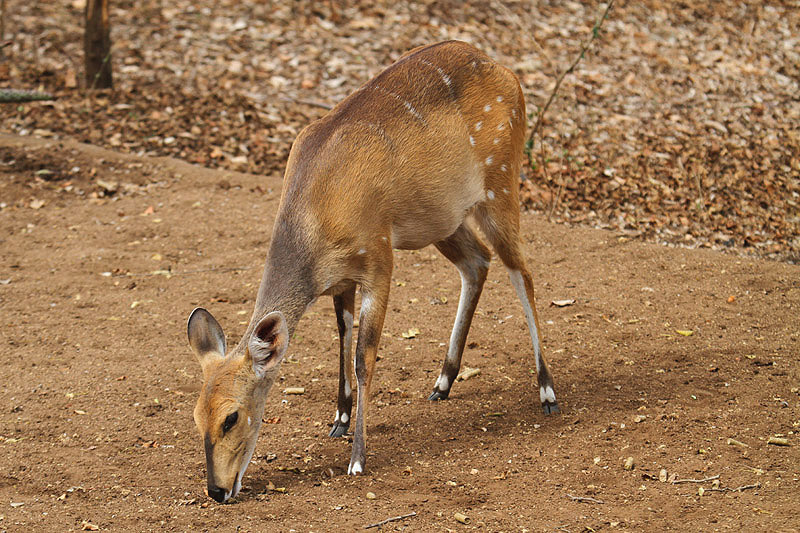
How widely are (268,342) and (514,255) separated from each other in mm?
1826

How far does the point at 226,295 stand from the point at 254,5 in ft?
23.0

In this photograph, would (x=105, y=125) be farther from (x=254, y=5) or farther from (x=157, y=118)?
(x=254, y=5)

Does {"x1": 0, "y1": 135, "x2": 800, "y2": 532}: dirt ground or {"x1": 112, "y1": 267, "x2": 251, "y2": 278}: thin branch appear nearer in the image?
{"x1": 0, "y1": 135, "x2": 800, "y2": 532}: dirt ground

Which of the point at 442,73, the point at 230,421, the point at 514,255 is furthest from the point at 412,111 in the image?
the point at 230,421

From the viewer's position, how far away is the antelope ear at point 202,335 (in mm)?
4539

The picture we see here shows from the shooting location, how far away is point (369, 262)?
4754 mm

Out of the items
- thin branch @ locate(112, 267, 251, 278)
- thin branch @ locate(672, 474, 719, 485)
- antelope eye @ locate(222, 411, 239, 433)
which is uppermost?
thin branch @ locate(672, 474, 719, 485)

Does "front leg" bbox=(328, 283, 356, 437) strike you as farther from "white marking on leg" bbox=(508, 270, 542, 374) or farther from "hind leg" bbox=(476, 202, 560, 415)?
"white marking on leg" bbox=(508, 270, 542, 374)

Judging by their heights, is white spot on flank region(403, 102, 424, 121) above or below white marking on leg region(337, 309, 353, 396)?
above

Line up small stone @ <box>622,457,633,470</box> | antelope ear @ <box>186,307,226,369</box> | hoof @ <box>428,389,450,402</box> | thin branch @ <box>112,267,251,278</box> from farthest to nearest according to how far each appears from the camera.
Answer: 1. thin branch @ <box>112,267,251,278</box>
2. hoof @ <box>428,389,450,402</box>
3. small stone @ <box>622,457,633,470</box>
4. antelope ear @ <box>186,307,226,369</box>

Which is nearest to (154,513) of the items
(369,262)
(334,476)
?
(334,476)

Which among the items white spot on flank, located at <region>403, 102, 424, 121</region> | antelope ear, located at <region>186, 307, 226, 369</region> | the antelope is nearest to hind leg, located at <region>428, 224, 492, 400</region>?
the antelope

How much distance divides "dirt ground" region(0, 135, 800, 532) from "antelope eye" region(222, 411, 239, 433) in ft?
1.35

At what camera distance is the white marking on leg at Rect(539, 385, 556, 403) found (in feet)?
17.8
